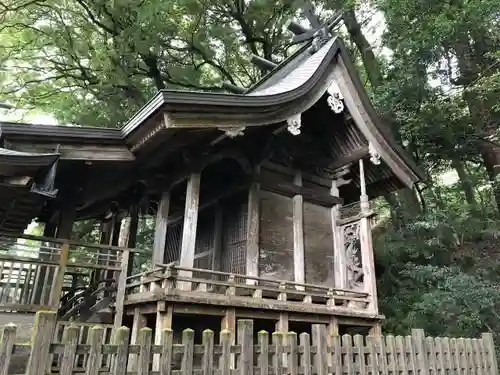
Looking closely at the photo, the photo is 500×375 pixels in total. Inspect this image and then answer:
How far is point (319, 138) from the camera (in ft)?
32.1

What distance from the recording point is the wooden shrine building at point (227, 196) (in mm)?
6066

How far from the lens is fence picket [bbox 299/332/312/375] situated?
4.48m

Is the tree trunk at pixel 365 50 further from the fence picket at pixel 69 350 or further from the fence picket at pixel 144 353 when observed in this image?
the fence picket at pixel 69 350

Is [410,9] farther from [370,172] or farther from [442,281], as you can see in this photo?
[442,281]

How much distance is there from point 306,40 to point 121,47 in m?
6.37

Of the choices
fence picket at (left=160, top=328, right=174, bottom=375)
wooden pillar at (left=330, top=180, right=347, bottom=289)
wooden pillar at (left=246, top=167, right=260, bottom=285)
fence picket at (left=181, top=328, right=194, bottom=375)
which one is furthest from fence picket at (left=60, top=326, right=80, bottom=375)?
wooden pillar at (left=330, top=180, right=347, bottom=289)

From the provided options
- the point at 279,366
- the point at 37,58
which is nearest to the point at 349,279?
the point at 279,366

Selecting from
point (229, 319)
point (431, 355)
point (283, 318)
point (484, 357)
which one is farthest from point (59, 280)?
point (484, 357)

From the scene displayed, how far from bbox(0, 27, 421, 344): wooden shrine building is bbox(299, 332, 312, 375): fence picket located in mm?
1976

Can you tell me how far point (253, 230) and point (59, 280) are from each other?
11.3 feet

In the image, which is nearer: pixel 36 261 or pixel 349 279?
pixel 36 261

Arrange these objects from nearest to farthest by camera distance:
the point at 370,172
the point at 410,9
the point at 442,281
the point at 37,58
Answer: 1. the point at 442,281
2. the point at 370,172
3. the point at 410,9
4. the point at 37,58

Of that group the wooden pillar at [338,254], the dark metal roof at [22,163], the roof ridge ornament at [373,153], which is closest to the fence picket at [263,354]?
the dark metal roof at [22,163]

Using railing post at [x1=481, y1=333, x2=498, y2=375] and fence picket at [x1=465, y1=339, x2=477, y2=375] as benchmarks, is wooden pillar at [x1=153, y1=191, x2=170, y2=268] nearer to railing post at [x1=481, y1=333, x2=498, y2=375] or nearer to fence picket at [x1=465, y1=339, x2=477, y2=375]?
fence picket at [x1=465, y1=339, x2=477, y2=375]
